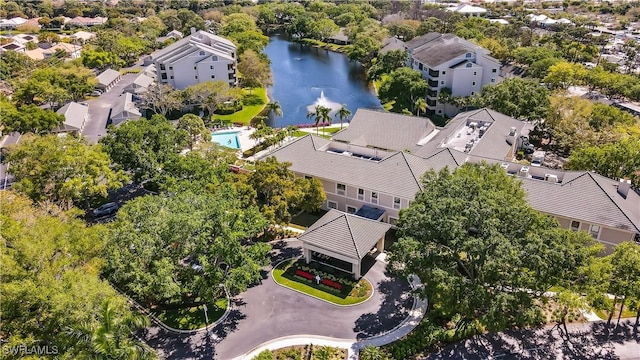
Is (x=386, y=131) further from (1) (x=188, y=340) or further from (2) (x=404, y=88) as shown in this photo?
(1) (x=188, y=340)

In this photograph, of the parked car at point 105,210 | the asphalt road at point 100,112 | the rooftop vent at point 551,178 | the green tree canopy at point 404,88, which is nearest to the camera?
the rooftop vent at point 551,178

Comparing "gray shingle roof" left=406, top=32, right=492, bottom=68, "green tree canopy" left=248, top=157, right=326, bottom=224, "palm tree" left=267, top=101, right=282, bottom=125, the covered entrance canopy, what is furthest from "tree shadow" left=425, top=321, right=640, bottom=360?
"gray shingle roof" left=406, top=32, right=492, bottom=68

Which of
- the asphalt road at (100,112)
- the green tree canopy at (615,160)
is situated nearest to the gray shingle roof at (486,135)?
the green tree canopy at (615,160)

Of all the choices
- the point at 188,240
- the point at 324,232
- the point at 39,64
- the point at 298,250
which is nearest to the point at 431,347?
the point at 324,232

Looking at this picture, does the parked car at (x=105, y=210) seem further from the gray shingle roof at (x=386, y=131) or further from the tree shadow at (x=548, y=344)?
the tree shadow at (x=548, y=344)

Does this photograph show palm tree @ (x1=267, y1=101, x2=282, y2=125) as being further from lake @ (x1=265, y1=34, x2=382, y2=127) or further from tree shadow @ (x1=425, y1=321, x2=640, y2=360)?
tree shadow @ (x1=425, y1=321, x2=640, y2=360)

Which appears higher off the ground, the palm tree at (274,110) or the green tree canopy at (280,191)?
the green tree canopy at (280,191)

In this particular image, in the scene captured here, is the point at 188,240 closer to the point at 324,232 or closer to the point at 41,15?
the point at 324,232
